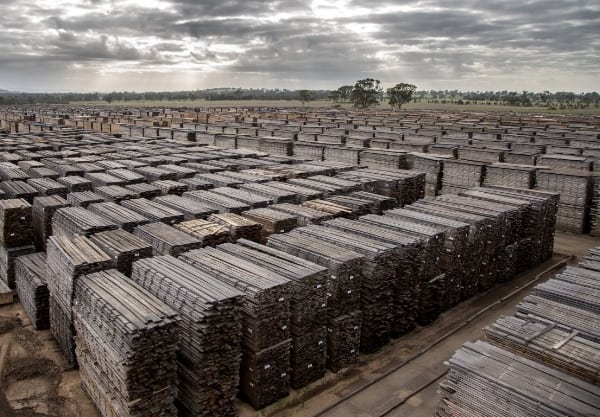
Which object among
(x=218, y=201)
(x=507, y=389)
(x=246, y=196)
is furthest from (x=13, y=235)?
(x=507, y=389)

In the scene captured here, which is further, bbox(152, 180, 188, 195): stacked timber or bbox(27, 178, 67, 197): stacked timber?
bbox(152, 180, 188, 195): stacked timber

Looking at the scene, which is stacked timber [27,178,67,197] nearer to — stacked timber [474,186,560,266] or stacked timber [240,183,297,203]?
stacked timber [240,183,297,203]

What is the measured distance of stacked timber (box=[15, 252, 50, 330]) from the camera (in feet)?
48.1

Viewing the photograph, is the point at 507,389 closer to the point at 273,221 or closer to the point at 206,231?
the point at 273,221

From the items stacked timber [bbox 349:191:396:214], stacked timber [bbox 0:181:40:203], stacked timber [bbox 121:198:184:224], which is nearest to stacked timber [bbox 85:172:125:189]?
stacked timber [bbox 0:181:40:203]

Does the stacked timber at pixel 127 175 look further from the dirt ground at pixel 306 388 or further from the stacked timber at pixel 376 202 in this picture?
the stacked timber at pixel 376 202

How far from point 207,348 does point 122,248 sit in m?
4.99

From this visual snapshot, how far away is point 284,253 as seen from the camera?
13.3 m

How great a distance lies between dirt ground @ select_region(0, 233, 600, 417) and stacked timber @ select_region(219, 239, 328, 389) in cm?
54

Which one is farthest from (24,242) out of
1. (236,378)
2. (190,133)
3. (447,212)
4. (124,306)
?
(190,133)

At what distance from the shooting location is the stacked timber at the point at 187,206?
1723 centimetres

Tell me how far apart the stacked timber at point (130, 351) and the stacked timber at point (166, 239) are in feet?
9.83

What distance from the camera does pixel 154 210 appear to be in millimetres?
17500

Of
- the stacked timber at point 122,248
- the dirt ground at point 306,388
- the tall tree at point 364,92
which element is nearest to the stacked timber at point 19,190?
the dirt ground at point 306,388
